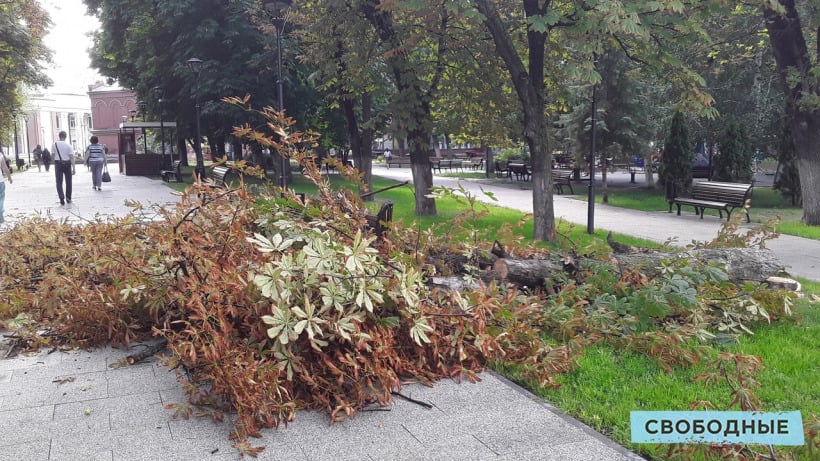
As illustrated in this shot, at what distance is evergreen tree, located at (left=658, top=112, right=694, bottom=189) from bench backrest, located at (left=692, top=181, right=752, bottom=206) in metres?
3.26

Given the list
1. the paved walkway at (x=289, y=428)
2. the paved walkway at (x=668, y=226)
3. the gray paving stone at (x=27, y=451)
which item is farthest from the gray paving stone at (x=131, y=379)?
the paved walkway at (x=668, y=226)

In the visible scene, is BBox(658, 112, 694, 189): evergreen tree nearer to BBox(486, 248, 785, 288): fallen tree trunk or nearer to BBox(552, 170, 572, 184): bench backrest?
BBox(552, 170, 572, 184): bench backrest

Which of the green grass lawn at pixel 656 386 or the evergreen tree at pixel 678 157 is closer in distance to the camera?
the green grass lawn at pixel 656 386

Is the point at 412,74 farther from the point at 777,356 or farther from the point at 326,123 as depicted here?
the point at 326,123

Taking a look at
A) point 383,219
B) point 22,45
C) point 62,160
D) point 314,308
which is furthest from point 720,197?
point 22,45

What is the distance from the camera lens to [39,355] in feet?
16.5

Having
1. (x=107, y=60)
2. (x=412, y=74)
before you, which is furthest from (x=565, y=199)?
(x=107, y=60)

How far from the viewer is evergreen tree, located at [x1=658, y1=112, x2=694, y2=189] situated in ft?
63.3

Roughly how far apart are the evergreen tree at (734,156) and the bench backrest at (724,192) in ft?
13.4

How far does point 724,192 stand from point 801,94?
2.69 metres

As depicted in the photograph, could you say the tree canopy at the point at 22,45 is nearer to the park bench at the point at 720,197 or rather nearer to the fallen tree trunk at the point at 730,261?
the park bench at the point at 720,197

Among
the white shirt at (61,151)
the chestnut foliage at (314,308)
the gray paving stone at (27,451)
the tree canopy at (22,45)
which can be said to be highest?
the tree canopy at (22,45)

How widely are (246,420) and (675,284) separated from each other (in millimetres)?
3471

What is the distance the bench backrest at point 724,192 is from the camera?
48.0 ft
